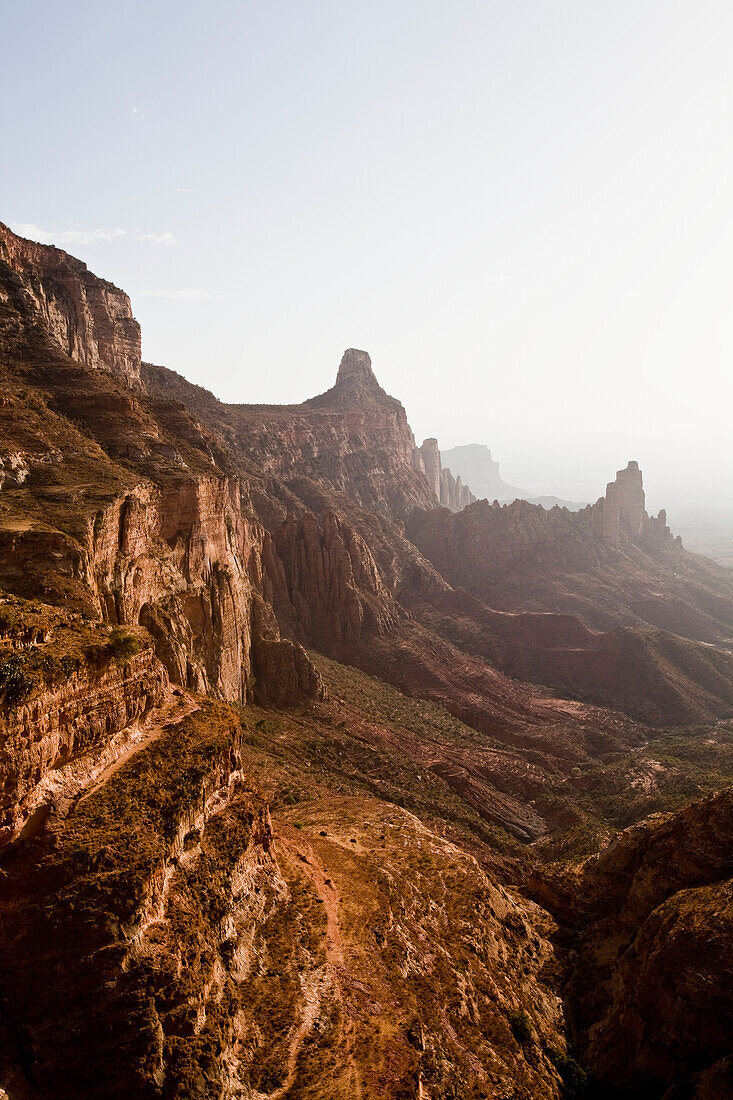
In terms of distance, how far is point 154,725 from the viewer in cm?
2244

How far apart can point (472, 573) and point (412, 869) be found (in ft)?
383

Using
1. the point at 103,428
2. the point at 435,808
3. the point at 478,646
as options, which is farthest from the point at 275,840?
the point at 478,646

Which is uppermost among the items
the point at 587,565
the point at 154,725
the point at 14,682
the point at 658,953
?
the point at 14,682

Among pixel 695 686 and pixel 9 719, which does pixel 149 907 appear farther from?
pixel 695 686

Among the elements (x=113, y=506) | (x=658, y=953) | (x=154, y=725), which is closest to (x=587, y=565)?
(x=658, y=953)

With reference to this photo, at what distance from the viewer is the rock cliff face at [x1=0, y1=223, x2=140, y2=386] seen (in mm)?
62938

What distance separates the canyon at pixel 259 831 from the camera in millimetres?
15898

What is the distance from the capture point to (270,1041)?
18.3 m

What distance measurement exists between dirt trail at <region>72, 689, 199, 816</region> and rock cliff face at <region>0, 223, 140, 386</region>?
162ft

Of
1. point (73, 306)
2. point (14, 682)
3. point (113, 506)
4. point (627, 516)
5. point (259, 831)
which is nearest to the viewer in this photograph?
point (14, 682)

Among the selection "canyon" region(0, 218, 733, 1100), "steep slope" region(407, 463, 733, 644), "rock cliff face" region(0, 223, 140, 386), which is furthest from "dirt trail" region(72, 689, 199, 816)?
"steep slope" region(407, 463, 733, 644)

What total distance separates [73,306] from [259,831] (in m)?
72.0

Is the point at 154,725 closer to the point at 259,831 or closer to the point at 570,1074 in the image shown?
the point at 259,831

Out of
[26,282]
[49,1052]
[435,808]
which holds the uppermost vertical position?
[26,282]
